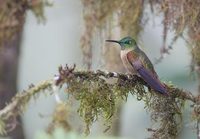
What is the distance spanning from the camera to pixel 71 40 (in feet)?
27.2

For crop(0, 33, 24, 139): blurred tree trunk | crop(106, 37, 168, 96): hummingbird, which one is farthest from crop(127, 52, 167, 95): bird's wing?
crop(0, 33, 24, 139): blurred tree trunk

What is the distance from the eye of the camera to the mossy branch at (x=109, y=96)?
268cm

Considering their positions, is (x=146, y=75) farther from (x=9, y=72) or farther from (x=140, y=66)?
(x=9, y=72)

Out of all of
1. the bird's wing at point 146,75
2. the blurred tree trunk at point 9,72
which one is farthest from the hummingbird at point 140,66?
the blurred tree trunk at point 9,72

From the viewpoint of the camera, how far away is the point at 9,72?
15.8 feet

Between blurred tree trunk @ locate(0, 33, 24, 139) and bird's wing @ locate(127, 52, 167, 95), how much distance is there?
197 centimetres

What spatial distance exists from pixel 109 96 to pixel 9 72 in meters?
2.13

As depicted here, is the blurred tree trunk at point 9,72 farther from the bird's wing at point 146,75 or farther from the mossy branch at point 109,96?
the bird's wing at point 146,75

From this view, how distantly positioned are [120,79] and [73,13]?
5.15m

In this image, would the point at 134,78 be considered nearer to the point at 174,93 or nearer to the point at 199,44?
the point at 174,93

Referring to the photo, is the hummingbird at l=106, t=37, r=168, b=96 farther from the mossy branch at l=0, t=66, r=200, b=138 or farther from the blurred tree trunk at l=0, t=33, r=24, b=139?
the blurred tree trunk at l=0, t=33, r=24, b=139

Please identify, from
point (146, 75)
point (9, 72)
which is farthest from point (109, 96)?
point (9, 72)

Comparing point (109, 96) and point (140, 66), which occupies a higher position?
point (140, 66)

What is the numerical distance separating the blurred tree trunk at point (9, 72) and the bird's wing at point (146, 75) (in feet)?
6.47
